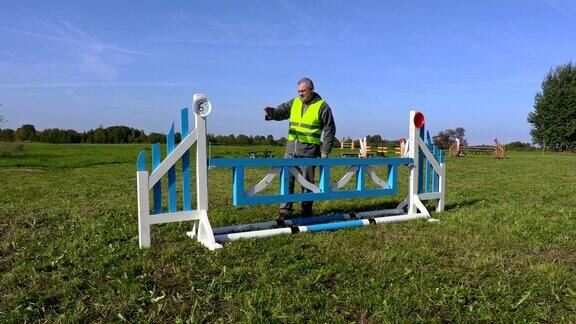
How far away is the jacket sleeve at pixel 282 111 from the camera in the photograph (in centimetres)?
633

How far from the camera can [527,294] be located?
11.5ft

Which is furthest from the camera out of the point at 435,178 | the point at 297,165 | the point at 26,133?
the point at 26,133

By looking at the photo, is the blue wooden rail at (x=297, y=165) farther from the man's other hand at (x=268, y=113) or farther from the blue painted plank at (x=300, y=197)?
the man's other hand at (x=268, y=113)

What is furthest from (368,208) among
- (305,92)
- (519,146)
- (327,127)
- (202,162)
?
(519,146)

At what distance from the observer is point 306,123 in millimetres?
6121

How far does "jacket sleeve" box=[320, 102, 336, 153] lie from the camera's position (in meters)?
6.10

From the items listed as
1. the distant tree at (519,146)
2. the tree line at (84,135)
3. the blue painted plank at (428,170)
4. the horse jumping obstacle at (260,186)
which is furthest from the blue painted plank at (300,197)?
the distant tree at (519,146)

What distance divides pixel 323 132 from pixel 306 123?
0.26 meters

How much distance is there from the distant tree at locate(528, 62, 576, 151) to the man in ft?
170

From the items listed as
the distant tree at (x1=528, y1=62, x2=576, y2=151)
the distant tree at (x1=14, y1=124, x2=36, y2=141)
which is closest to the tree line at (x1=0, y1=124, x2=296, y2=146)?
the distant tree at (x1=14, y1=124, x2=36, y2=141)

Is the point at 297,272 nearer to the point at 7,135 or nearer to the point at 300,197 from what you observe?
the point at 300,197

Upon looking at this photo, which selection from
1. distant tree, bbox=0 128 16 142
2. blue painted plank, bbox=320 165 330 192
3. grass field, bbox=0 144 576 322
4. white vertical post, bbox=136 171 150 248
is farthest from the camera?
distant tree, bbox=0 128 16 142

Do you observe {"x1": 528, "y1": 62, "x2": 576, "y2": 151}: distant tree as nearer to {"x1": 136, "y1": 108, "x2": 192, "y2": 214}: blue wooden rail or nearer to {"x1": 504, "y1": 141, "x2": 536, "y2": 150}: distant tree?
{"x1": 504, "y1": 141, "x2": 536, "y2": 150}: distant tree

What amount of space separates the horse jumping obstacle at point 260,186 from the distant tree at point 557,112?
1985 inches
